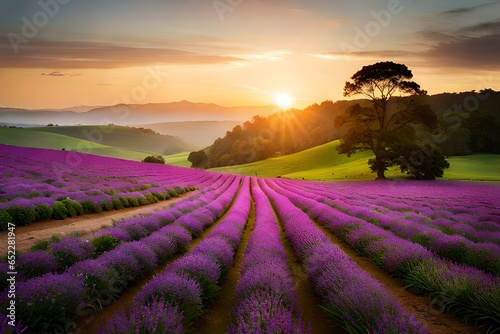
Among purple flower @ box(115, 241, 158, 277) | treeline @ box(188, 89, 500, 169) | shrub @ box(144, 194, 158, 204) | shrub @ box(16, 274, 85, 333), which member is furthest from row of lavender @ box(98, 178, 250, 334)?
treeline @ box(188, 89, 500, 169)

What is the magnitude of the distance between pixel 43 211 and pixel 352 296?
1204 centimetres

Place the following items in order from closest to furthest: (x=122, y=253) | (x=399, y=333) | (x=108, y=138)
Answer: (x=399, y=333) → (x=122, y=253) → (x=108, y=138)

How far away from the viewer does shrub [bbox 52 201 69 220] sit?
1242 centimetres

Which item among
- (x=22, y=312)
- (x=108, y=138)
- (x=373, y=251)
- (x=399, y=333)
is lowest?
(x=373, y=251)

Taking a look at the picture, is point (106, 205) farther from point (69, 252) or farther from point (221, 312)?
point (221, 312)

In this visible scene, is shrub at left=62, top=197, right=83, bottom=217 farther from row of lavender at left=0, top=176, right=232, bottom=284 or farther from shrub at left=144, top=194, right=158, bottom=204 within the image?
shrub at left=144, top=194, right=158, bottom=204

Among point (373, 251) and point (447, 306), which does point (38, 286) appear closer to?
point (447, 306)

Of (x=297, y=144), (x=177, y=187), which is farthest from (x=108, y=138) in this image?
(x=177, y=187)

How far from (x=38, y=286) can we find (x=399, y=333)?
4.42 meters

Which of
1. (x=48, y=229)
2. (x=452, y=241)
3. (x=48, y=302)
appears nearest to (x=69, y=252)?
(x=48, y=302)

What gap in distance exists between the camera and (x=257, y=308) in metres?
3.59

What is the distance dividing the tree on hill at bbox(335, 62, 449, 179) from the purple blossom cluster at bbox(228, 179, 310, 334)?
94.2ft

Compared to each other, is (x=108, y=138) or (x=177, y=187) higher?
(x=108, y=138)

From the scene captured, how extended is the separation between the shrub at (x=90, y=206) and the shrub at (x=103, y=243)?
7470mm
